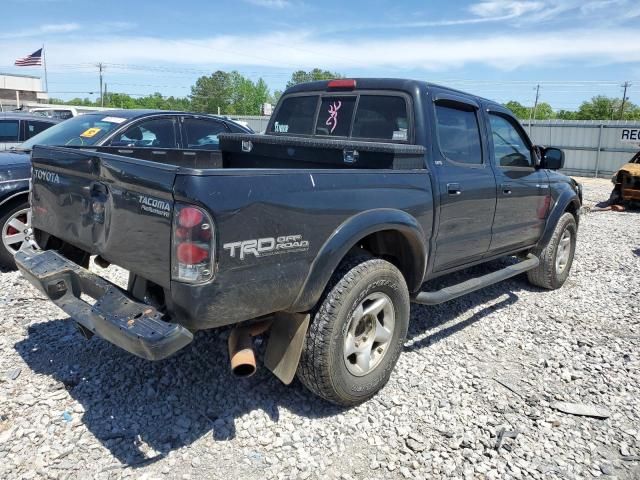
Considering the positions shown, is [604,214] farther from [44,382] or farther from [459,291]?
[44,382]

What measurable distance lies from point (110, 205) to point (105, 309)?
554 mm

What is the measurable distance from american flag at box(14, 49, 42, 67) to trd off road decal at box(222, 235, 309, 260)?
114 ft

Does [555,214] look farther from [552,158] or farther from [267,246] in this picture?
[267,246]

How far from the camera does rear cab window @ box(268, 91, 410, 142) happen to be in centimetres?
392

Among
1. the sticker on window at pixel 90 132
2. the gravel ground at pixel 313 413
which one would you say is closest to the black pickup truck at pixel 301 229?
the gravel ground at pixel 313 413

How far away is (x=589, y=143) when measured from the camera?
22.1 meters

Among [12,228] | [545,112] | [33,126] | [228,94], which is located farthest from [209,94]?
[12,228]

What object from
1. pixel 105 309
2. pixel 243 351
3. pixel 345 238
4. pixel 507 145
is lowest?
pixel 243 351

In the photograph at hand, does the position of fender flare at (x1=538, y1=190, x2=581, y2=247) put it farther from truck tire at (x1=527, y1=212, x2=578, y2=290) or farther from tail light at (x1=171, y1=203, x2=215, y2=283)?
tail light at (x1=171, y1=203, x2=215, y2=283)

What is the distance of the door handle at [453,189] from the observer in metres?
3.80

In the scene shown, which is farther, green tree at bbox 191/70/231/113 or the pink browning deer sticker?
green tree at bbox 191/70/231/113

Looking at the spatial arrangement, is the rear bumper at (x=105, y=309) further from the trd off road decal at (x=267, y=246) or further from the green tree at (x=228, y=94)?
the green tree at (x=228, y=94)

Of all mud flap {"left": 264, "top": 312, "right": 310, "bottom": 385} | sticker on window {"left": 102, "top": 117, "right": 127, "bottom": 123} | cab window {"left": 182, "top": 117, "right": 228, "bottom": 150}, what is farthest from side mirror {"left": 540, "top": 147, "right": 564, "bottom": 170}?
sticker on window {"left": 102, "top": 117, "right": 127, "bottom": 123}

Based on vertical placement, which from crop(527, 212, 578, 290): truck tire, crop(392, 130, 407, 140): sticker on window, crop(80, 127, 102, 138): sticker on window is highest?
crop(392, 130, 407, 140): sticker on window
